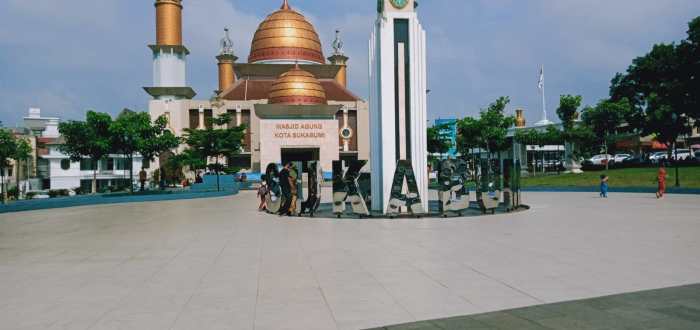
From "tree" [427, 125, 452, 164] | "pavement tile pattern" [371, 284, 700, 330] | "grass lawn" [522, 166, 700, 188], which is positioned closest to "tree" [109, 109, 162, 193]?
"grass lawn" [522, 166, 700, 188]

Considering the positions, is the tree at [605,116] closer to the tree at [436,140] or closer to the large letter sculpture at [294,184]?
the tree at [436,140]

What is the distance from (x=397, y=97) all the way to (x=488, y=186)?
4361 millimetres

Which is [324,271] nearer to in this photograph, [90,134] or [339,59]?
[90,134]

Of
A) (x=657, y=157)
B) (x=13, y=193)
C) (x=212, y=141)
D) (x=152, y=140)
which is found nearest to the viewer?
(x=152, y=140)

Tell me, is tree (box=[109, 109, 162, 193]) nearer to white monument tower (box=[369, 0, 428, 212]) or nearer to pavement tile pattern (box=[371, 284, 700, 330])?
white monument tower (box=[369, 0, 428, 212])

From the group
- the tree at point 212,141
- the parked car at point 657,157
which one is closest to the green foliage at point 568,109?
the parked car at point 657,157

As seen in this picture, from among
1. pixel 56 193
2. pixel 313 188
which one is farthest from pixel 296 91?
pixel 313 188

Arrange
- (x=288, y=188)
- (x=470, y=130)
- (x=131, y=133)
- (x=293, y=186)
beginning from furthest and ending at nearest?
1. (x=470, y=130)
2. (x=131, y=133)
3. (x=293, y=186)
4. (x=288, y=188)

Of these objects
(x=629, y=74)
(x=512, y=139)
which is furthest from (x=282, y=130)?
(x=629, y=74)

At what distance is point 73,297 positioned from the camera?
6707mm

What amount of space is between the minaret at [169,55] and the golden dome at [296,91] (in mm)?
14276

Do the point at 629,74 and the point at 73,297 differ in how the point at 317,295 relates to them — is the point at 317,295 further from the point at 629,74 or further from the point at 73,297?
the point at 629,74

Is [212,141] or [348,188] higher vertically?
[212,141]

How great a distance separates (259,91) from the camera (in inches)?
2589
